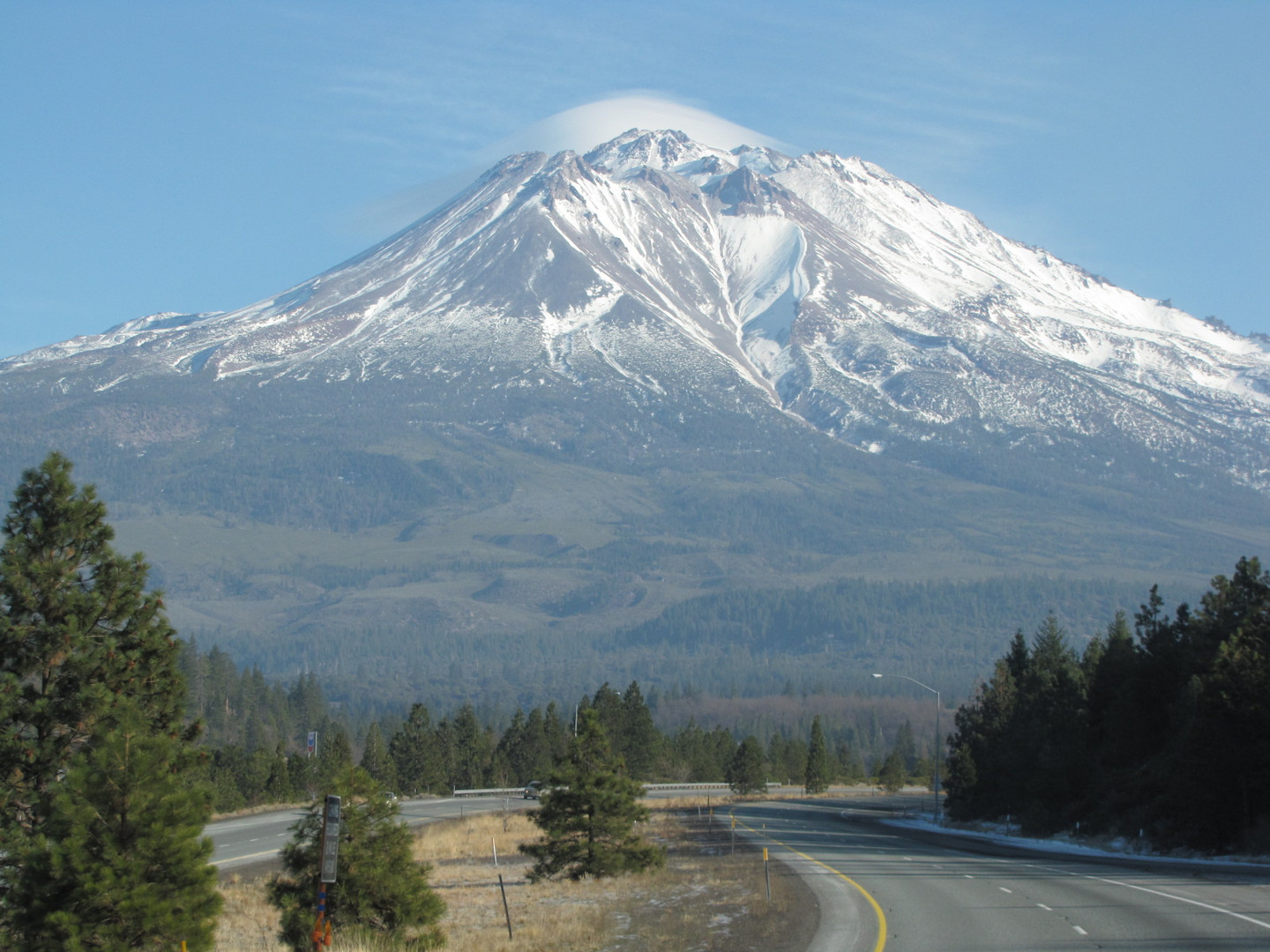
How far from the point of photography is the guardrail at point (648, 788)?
85912mm

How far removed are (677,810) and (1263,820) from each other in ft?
130

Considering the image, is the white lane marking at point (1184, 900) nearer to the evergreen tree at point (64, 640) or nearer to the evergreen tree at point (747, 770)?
the evergreen tree at point (64, 640)

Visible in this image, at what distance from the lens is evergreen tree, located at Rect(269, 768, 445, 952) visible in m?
20.9

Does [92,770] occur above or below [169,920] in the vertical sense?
above

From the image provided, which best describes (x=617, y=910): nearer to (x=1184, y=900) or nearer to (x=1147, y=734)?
(x=1184, y=900)

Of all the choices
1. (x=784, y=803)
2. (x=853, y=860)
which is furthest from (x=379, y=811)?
(x=784, y=803)

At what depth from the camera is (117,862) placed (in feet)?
51.0

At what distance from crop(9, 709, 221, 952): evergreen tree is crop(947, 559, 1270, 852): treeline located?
28572mm

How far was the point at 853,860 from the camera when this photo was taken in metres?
36.3

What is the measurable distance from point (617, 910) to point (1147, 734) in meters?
29.7

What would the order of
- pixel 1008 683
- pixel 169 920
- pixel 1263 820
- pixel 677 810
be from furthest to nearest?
pixel 1008 683 < pixel 677 810 < pixel 1263 820 < pixel 169 920

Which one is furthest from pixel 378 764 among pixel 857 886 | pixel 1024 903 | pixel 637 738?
pixel 1024 903

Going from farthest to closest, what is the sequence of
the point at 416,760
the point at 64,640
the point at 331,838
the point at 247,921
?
the point at 416,760 → the point at 247,921 → the point at 64,640 → the point at 331,838

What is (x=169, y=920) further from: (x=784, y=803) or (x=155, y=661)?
(x=784, y=803)
